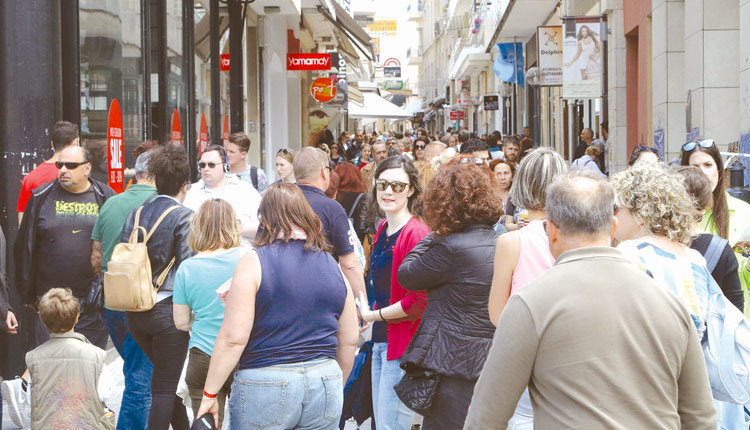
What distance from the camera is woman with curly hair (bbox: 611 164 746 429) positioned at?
11.8 ft

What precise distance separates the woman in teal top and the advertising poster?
36.3 ft

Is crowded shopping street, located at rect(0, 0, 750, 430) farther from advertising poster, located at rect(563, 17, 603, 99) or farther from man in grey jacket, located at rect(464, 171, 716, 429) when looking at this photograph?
advertising poster, located at rect(563, 17, 603, 99)

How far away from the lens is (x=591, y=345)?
255cm

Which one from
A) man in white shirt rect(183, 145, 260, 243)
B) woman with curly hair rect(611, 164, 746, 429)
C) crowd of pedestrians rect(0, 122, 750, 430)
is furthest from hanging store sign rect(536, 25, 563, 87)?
woman with curly hair rect(611, 164, 746, 429)

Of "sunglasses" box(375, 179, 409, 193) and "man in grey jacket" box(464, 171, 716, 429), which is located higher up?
"sunglasses" box(375, 179, 409, 193)

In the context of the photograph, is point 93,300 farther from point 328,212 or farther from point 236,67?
point 236,67

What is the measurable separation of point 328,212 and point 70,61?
368cm

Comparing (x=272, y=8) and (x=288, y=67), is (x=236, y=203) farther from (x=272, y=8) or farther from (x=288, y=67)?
(x=288, y=67)

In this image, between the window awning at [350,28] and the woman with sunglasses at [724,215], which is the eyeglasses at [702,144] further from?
the window awning at [350,28]

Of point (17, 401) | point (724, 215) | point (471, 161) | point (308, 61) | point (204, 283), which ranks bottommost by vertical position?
point (17, 401)

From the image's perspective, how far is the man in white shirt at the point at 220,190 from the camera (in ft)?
22.7

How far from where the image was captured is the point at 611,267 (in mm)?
2605

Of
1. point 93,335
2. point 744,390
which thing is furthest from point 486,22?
point 744,390

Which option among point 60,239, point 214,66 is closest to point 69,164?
point 60,239
